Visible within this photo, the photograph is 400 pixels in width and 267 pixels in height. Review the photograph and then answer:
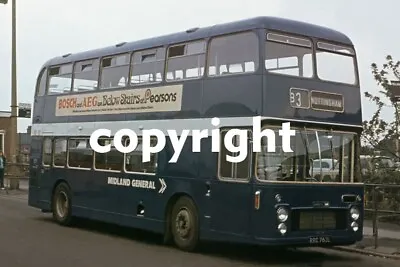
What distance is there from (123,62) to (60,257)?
4.89 meters

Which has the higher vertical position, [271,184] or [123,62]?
[123,62]

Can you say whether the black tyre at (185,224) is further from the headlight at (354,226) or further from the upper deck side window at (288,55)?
the upper deck side window at (288,55)

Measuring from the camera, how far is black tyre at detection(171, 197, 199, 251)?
1226 cm

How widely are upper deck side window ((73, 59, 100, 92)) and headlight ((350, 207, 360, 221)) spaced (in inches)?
260

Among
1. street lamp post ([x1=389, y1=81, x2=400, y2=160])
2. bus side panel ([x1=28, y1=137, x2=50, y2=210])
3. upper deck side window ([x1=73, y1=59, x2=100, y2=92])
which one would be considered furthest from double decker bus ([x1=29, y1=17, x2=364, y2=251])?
street lamp post ([x1=389, y1=81, x2=400, y2=160])

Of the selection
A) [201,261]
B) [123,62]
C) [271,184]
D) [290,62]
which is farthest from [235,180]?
[123,62]

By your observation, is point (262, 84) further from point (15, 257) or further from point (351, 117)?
point (15, 257)

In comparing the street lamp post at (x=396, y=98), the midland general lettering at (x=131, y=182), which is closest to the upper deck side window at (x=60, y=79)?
the midland general lettering at (x=131, y=182)

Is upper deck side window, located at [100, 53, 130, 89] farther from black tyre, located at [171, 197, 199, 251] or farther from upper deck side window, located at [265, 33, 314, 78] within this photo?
upper deck side window, located at [265, 33, 314, 78]

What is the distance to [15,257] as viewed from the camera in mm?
11219

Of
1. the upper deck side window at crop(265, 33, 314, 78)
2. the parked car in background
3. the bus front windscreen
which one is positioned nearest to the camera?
the bus front windscreen

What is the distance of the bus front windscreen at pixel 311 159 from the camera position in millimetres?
11055

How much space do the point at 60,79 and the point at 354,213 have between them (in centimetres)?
840

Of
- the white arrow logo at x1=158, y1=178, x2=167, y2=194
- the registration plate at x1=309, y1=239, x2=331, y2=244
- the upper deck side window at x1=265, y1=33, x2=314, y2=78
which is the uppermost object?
the upper deck side window at x1=265, y1=33, x2=314, y2=78
